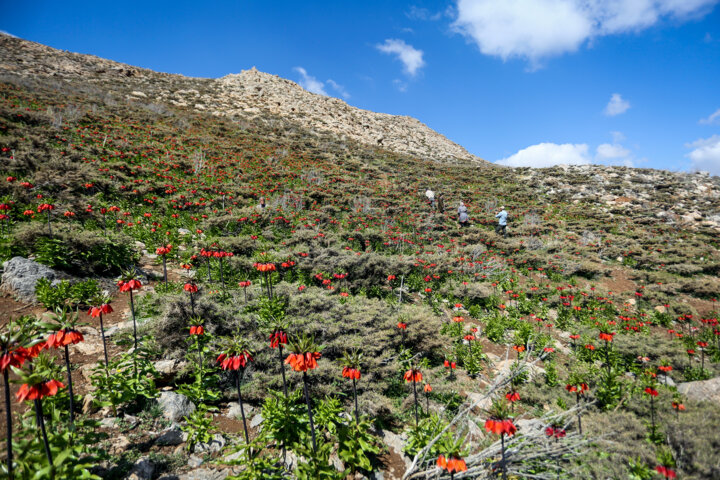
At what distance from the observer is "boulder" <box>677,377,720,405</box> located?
5507 mm

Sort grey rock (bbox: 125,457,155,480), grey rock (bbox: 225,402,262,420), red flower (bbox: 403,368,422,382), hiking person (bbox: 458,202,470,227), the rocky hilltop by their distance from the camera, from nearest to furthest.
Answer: grey rock (bbox: 125,457,155,480) < red flower (bbox: 403,368,422,382) < grey rock (bbox: 225,402,262,420) < hiking person (bbox: 458,202,470,227) < the rocky hilltop

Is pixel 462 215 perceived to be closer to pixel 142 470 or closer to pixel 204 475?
pixel 204 475

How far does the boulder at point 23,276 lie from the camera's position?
20.7 feet

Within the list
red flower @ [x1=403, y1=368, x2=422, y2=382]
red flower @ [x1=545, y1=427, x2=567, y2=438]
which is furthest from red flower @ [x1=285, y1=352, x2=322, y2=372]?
red flower @ [x1=545, y1=427, x2=567, y2=438]

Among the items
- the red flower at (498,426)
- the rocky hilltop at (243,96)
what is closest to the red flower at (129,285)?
the red flower at (498,426)

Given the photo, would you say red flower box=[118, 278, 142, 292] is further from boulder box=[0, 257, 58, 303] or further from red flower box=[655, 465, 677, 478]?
red flower box=[655, 465, 677, 478]

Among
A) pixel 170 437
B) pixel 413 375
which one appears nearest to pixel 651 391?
pixel 413 375

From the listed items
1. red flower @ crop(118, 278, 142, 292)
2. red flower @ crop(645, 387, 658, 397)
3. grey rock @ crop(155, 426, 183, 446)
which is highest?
red flower @ crop(118, 278, 142, 292)

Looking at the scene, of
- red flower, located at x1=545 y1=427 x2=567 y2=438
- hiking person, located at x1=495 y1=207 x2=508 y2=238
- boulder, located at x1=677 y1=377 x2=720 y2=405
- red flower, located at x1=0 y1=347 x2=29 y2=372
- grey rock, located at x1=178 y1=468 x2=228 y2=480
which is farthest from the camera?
hiking person, located at x1=495 y1=207 x2=508 y2=238

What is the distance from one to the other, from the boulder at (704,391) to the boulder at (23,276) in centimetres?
1435

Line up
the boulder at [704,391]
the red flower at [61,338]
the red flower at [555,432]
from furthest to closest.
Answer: the boulder at [704,391]
the red flower at [555,432]
the red flower at [61,338]

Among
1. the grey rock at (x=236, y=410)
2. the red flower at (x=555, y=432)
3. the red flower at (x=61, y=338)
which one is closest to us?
the red flower at (x=61, y=338)

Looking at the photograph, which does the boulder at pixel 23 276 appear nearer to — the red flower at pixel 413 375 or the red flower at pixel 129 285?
the red flower at pixel 129 285

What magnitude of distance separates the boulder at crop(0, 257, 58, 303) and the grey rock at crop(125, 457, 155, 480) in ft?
17.4
